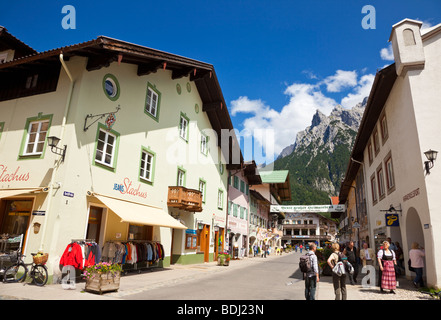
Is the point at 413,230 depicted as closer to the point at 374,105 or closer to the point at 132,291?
the point at 374,105

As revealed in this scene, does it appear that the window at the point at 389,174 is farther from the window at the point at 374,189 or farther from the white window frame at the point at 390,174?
the window at the point at 374,189

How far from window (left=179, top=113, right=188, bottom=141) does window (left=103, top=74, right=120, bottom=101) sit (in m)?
5.90

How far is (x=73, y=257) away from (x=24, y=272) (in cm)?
163

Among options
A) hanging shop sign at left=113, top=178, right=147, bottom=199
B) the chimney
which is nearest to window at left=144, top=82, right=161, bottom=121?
hanging shop sign at left=113, top=178, right=147, bottom=199

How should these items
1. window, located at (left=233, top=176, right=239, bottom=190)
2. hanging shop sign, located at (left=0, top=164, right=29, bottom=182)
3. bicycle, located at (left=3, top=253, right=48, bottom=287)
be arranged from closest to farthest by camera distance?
1. bicycle, located at (left=3, top=253, right=48, bottom=287)
2. hanging shop sign, located at (left=0, top=164, right=29, bottom=182)
3. window, located at (left=233, top=176, right=239, bottom=190)

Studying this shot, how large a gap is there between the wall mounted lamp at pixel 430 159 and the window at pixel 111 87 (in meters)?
12.8

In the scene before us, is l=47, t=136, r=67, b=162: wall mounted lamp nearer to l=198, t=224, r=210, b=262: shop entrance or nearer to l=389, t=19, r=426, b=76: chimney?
l=198, t=224, r=210, b=262: shop entrance

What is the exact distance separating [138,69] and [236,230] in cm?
1996

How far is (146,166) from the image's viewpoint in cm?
1598

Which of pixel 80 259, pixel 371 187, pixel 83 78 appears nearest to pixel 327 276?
pixel 371 187

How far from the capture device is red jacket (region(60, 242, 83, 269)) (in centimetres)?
1068

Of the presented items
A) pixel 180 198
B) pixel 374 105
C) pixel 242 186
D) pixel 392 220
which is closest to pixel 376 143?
pixel 374 105
